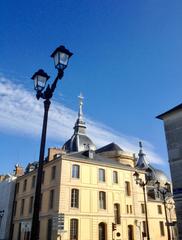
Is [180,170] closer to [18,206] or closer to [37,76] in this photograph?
[37,76]

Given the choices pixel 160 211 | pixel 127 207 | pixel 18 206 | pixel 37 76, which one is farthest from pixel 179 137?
pixel 18 206

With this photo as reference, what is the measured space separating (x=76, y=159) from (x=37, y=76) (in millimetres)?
24143

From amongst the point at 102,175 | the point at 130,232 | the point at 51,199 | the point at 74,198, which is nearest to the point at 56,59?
the point at 74,198

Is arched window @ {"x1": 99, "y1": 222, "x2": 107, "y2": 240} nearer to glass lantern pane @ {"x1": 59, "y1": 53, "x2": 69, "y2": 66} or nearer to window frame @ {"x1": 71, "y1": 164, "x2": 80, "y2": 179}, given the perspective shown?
window frame @ {"x1": 71, "y1": 164, "x2": 80, "y2": 179}

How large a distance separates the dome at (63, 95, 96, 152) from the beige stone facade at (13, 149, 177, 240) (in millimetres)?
21441

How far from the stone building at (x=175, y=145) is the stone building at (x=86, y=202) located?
12.7 m

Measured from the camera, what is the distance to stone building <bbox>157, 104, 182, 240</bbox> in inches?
600

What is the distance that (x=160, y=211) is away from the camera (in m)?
38.2

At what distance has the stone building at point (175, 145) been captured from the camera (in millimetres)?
15242

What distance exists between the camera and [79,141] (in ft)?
193

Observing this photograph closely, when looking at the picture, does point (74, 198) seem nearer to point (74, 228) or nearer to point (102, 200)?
point (74, 228)

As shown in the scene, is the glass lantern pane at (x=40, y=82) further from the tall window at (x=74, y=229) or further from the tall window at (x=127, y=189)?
the tall window at (x=127, y=189)

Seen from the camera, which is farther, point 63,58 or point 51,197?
point 51,197

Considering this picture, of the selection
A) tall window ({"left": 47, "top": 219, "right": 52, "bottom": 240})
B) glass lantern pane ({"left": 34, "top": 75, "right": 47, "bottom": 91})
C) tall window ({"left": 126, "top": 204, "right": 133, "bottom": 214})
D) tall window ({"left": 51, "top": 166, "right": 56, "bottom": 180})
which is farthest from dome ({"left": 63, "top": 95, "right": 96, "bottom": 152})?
glass lantern pane ({"left": 34, "top": 75, "right": 47, "bottom": 91})
